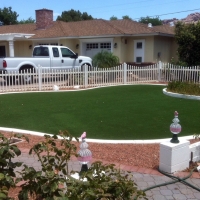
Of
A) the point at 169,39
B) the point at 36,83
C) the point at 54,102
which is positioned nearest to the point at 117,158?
the point at 54,102

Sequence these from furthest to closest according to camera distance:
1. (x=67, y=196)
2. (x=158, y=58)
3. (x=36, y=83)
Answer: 1. (x=158, y=58)
2. (x=36, y=83)
3. (x=67, y=196)

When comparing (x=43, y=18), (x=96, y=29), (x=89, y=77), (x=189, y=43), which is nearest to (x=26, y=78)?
(x=89, y=77)

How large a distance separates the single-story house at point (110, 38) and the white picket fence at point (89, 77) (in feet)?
16.4

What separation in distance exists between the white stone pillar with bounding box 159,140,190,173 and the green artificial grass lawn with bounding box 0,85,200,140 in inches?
64.2

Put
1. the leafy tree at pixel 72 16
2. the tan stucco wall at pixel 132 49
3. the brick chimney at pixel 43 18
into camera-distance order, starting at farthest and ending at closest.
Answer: the leafy tree at pixel 72 16, the brick chimney at pixel 43 18, the tan stucco wall at pixel 132 49

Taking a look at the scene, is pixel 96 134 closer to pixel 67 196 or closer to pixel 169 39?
pixel 67 196

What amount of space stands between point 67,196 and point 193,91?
9.36 m

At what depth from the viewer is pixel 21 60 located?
51.8 feet

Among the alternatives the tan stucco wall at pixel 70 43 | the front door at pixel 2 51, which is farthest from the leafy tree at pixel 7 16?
the tan stucco wall at pixel 70 43

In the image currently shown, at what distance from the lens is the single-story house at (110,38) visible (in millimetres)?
21344

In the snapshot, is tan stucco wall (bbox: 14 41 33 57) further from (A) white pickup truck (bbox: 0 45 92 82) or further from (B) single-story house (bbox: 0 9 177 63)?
(A) white pickup truck (bbox: 0 45 92 82)

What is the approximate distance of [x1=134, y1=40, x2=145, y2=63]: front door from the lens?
71.1 feet

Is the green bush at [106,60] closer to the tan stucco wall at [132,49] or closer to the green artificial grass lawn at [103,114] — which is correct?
the tan stucco wall at [132,49]

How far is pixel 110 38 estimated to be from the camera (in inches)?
861
